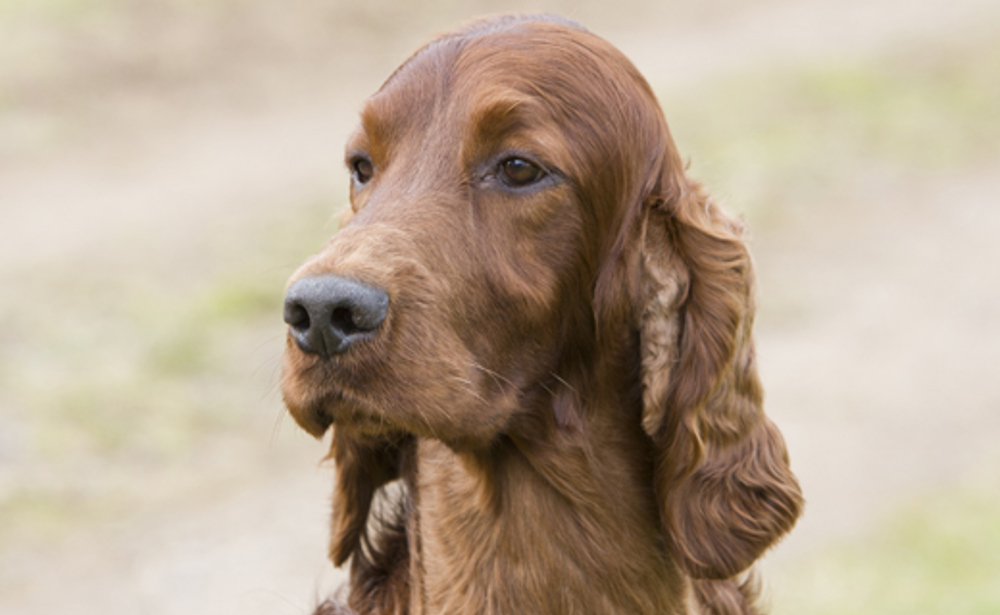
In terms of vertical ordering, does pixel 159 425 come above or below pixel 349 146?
below

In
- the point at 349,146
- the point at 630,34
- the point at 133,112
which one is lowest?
the point at 349,146

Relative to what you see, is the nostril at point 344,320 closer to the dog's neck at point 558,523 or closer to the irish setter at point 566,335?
the irish setter at point 566,335

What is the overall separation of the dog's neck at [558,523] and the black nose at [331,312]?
0.69 m

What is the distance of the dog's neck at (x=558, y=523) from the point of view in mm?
3326

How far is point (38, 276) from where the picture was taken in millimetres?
10500

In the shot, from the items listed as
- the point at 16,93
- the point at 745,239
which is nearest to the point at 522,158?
the point at 745,239

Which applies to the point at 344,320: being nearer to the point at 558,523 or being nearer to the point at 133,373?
the point at 558,523

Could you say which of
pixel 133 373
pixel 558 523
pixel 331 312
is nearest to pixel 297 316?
pixel 331 312

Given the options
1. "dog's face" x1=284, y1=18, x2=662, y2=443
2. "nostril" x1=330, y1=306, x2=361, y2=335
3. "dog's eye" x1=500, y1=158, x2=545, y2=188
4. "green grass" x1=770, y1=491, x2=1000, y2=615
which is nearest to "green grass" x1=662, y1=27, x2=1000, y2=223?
"green grass" x1=770, y1=491, x2=1000, y2=615

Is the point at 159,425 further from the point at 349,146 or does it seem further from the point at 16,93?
the point at 16,93

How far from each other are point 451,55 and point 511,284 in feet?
2.28

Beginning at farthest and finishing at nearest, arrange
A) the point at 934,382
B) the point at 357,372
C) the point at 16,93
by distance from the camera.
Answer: the point at 16,93, the point at 934,382, the point at 357,372

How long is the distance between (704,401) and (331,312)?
1132mm

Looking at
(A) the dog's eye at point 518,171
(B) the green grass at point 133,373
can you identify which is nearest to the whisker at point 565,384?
(A) the dog's eye at point 518,171
